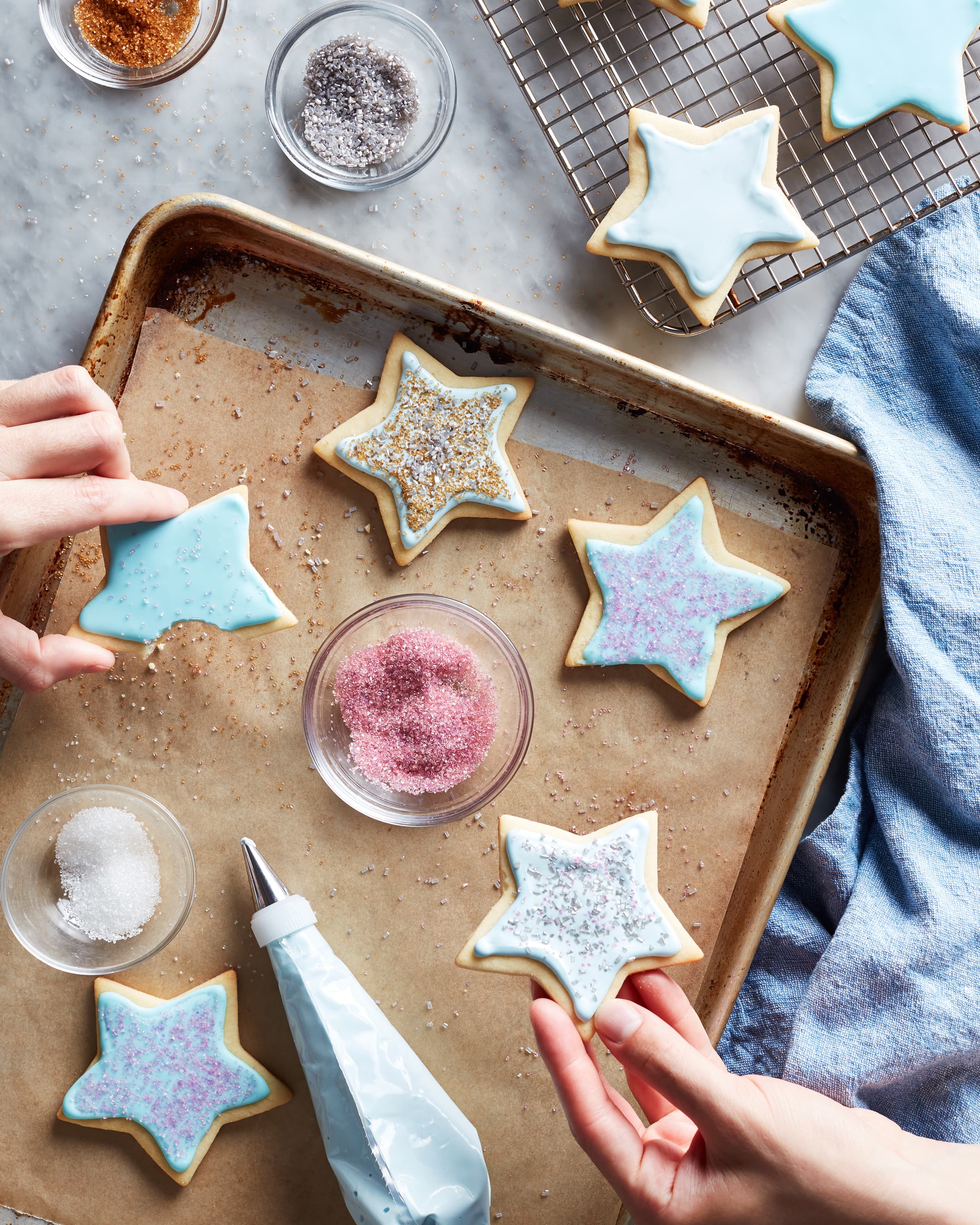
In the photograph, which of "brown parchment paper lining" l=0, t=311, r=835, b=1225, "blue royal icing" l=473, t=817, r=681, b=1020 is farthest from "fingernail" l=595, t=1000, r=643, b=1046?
"brown parchment paper lining" l=0, t=311, r=835, b=1225

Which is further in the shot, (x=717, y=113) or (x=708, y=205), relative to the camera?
(x=717, y=113)

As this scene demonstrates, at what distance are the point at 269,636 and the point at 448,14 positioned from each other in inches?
43.2

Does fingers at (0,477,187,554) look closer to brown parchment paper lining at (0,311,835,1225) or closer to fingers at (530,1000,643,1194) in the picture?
brown parchment paper lining at (0,311,835,1225)

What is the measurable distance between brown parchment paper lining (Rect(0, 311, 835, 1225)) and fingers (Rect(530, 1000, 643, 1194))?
244mm

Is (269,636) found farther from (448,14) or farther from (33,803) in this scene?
(448,14)

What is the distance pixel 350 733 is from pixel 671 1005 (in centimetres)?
65

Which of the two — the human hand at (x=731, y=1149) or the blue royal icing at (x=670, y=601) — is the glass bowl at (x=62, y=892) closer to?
the human hand at (x=731, y=1149)

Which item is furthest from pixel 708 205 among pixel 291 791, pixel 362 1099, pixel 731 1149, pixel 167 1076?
pixel 167 1076

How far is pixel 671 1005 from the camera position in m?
1.49

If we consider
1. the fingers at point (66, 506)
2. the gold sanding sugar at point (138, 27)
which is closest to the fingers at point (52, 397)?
the fingers at point (66, 506)

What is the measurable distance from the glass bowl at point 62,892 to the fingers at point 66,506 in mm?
432

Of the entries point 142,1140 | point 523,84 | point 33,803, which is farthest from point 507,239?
point 142,1140

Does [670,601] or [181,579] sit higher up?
[181,579]

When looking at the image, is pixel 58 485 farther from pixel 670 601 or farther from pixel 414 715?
pixel 670 601
